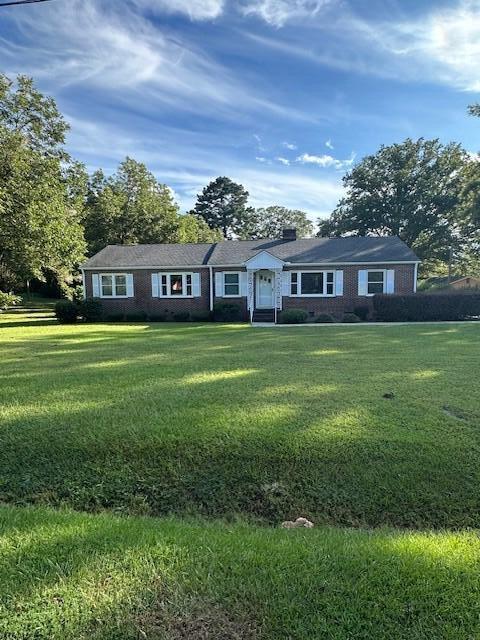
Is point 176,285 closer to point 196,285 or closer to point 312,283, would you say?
point 196,285

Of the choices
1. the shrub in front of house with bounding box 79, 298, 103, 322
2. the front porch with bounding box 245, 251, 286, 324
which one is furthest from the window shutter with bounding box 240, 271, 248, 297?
the shrub in front of house with bounding box 79, 298, 103, 322

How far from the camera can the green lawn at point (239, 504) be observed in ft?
6.46

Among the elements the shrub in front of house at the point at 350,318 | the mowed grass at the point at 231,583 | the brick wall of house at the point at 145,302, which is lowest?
the mowed grass at the point at 231,583

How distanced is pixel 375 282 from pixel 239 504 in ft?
64.5

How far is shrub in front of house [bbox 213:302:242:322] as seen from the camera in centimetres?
2120

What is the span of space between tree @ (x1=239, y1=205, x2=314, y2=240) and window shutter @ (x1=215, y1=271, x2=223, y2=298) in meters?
42.2

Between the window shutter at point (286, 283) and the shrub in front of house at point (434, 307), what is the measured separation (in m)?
5.20

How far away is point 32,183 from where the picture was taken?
17.2 meters

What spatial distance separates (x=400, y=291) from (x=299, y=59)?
12.5 m

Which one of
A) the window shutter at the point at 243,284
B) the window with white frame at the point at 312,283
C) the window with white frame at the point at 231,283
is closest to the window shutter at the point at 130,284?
the window with white frame at the point at 231,283

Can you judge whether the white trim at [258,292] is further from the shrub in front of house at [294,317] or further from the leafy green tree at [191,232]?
the leafy green tree at [191,232]

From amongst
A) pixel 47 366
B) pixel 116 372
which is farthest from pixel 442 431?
pixel 47 366

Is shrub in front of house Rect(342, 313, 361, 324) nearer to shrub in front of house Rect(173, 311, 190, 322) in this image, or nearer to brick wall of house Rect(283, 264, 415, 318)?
brick wall of house Rect(283, 264, 415, 318)

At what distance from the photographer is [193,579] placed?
2205 mm
